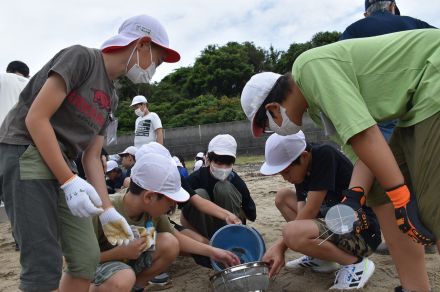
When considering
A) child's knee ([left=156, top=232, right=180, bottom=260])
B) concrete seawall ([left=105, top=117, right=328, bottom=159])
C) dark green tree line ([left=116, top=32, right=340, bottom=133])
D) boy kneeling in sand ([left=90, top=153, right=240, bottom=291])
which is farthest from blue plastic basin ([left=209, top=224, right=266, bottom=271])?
dark green tree line ([left=116, top=32, right=340, bottom=133])

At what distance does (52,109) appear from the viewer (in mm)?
1647

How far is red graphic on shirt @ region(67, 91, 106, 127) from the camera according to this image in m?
1.77

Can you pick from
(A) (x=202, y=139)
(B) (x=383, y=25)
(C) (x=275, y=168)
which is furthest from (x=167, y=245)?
(A) (x=202, y=139)

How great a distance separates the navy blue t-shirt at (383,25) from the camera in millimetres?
2553

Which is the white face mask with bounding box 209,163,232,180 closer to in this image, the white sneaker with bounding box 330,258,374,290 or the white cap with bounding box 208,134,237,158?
the white cap with bounding box 208,134,237,158

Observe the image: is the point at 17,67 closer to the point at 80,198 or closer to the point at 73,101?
the point at 73,101

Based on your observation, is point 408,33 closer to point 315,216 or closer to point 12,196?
point 315,216

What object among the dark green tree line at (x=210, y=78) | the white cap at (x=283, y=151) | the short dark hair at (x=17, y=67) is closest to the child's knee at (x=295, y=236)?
the white cap at (x=283, y=151)

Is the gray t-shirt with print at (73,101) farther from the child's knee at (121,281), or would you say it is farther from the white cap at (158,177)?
the child's knee at (121,281)

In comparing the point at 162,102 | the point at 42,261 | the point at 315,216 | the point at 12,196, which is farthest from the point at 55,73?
the point at 162,102

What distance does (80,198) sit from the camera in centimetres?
159

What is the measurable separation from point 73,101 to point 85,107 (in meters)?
0.05

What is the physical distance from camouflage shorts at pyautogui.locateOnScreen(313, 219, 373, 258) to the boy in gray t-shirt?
1030 mm

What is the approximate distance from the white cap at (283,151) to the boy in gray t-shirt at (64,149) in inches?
33.6
